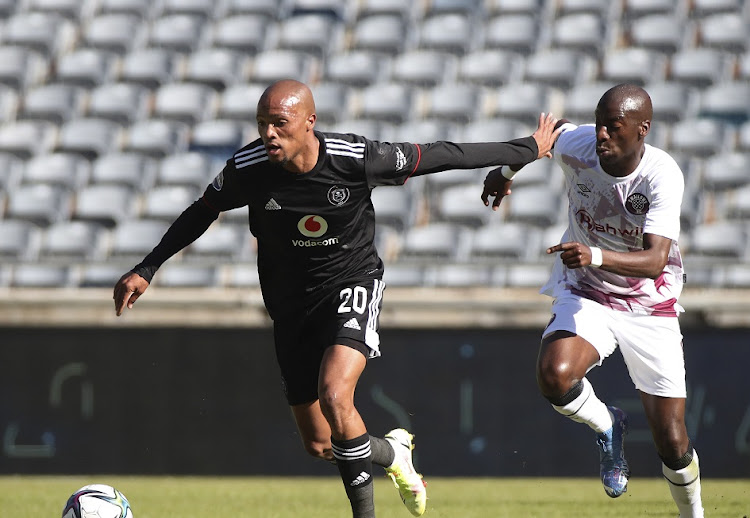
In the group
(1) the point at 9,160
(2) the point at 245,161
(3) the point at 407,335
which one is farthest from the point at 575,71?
(2) the point at 245,161

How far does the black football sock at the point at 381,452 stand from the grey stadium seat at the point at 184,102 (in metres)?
10.1

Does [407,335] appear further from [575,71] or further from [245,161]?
[575,71]

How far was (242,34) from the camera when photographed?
17.0 metres

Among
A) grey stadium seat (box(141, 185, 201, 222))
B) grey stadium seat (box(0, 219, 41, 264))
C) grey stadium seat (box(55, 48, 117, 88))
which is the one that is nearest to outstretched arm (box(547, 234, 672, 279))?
grey stadium seat (box(141, 185, 201, 222))

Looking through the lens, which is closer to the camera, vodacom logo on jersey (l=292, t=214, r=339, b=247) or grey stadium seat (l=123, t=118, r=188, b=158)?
vodacom logo on jersey (l=292, t=214, r=339, b=247)

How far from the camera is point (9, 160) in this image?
14766mm

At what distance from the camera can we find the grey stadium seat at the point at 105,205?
545 inches

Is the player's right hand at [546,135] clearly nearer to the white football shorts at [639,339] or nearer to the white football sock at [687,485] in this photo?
the white football shorts at [639,339]

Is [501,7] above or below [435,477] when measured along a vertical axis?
above

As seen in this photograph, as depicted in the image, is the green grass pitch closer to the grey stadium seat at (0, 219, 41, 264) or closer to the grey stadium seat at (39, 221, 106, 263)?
the grey stadium seat at (39, 221, 106, 263)

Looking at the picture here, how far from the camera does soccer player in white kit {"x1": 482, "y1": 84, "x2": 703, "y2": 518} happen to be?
5.79 m

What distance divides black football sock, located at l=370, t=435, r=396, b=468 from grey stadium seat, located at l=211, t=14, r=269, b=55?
11.5m

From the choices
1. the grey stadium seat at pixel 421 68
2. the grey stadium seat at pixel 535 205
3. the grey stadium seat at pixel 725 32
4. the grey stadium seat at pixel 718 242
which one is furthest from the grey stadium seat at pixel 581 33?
the grey stadium seat at pixel 718 242

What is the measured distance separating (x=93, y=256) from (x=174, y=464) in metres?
3.97
